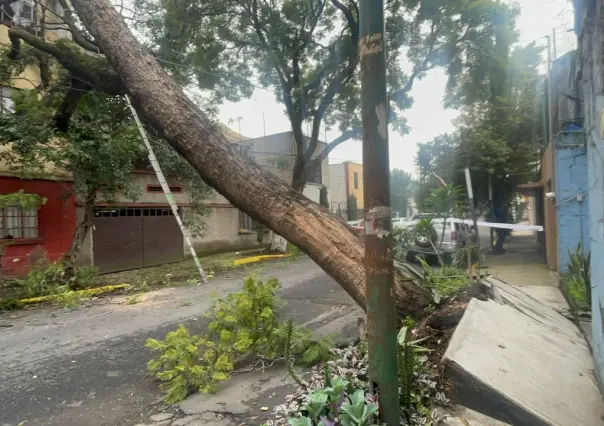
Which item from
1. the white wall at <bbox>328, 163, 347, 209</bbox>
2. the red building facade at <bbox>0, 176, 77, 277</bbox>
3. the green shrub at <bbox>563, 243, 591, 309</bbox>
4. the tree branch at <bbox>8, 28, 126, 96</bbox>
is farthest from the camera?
the white wall at <bbox>328, 163, 347, 209</bbox>

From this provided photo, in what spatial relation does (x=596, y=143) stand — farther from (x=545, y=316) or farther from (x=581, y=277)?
(x=581, y=277)

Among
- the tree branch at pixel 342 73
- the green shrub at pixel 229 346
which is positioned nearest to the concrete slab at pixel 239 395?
the green shrub at pixel 229 346

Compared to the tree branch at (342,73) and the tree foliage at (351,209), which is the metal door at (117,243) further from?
the tree foliage at (351,209)

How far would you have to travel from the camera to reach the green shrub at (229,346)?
3.45m

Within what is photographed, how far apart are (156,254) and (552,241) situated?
38.8ft

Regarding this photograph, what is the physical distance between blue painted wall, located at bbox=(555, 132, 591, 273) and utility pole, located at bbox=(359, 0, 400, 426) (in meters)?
8.09

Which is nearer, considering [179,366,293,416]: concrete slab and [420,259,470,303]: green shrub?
[179,366,293,416]: concrete slab

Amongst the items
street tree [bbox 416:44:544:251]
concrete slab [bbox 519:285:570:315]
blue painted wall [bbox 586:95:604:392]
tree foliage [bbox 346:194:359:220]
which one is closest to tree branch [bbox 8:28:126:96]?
blue painted wall [bbox 586:95:604:392]

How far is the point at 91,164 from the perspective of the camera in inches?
339

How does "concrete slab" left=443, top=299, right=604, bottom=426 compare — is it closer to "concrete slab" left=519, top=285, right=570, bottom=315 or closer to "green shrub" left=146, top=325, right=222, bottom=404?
"green shrub" left=146, top=325, right=222, bottom=404

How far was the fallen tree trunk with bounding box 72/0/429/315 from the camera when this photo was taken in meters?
3.58

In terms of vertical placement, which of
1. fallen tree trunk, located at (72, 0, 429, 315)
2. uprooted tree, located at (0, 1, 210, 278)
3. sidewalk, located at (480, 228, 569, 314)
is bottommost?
sidewalk, located at (480, 228, 569, 314)

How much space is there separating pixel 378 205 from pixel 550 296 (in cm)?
605

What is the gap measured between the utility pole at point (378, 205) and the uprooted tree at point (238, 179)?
1152mm
